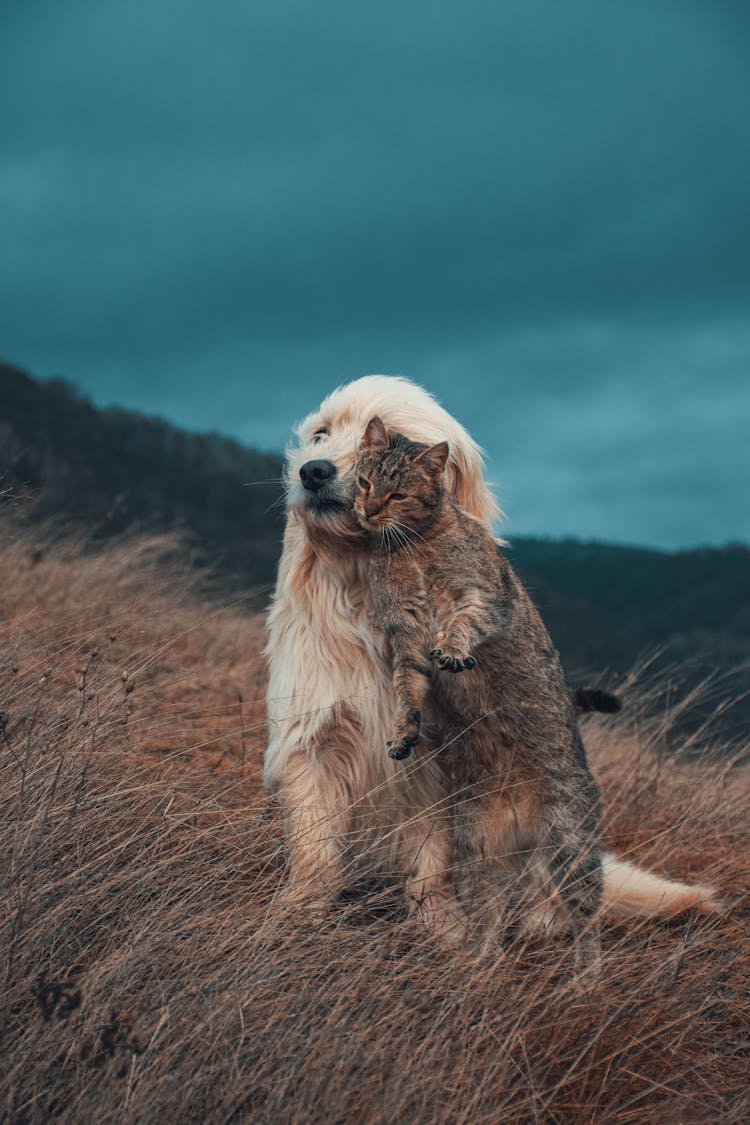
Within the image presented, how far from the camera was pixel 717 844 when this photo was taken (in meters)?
5.90

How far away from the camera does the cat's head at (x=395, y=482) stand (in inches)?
153

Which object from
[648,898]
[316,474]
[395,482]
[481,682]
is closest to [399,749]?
[481,682]

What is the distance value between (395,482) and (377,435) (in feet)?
0.76

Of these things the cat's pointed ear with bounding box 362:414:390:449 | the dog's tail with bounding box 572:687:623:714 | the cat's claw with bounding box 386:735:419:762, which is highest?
the cat's pointed ear with bounding box 362:414:390:449

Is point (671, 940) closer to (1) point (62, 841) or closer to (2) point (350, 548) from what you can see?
(2) point (350, 548)

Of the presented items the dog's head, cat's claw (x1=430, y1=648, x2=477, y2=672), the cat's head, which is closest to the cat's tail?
cat's claw (x1=430, y1=648, x2=477, y2=672)

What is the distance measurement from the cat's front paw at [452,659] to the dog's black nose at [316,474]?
83 centimetres

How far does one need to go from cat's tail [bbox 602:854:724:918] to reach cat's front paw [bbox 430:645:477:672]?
1616 millimetres

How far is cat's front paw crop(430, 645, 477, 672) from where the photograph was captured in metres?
3.51

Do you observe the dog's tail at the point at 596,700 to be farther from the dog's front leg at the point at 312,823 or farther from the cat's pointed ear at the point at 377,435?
the cat's pointed ear at the point at 377,435

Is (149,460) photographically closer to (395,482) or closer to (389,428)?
(389,428)

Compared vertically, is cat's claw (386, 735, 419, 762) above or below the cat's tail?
above

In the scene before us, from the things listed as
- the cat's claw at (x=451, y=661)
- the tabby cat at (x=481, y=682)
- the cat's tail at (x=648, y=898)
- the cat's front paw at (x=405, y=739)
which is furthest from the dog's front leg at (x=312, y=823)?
the cat's tail at (x=648, y=898)

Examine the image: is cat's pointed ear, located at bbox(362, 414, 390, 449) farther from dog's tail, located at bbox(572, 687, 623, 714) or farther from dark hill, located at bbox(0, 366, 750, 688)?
dark hill, located at bbox(0, 366, 750, 688)
